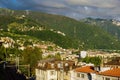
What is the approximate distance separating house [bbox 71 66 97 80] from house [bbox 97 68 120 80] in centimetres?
224

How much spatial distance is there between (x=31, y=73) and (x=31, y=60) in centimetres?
1455

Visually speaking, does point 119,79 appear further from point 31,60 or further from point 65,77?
point 31,60

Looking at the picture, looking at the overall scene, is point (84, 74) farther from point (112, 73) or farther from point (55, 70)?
point (55, 70)

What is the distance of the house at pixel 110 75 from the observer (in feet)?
185

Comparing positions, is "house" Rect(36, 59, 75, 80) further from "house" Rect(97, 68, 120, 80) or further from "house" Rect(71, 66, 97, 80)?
"house" Rect(97, 68, 120, 80)

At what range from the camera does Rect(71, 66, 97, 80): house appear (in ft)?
209

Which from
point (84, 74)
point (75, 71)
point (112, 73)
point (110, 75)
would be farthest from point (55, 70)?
point (110, 75)

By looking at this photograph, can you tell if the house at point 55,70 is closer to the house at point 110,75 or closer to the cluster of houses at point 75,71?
the cluster of houses at point 75,71

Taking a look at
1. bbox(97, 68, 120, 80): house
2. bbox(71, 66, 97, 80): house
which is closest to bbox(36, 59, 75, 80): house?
bbox(71, 66, 97, 80): house

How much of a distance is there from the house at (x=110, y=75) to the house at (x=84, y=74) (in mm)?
2243

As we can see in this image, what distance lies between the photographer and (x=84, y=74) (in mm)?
67375

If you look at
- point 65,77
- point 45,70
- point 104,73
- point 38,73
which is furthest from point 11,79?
point 104,73

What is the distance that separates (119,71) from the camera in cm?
5778

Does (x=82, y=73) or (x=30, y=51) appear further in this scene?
(x=30, y=51)
